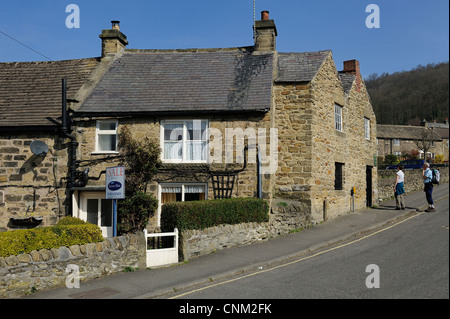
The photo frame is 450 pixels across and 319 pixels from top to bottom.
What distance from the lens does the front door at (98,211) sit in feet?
51.0

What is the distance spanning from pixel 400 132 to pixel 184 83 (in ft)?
181

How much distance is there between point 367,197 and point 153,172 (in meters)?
11.6

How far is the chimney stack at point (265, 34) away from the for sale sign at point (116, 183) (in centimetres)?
976

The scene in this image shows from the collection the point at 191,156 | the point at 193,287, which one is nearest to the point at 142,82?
the point at 191,156

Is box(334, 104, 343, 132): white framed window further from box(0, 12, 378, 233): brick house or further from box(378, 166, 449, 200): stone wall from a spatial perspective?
box(378, 166, 449, 200): stone wall

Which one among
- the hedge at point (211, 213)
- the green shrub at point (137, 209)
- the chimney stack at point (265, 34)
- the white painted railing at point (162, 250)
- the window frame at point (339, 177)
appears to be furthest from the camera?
the window frame at point (339, 177)

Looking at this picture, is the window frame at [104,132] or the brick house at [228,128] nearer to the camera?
the brick house at [228,128]

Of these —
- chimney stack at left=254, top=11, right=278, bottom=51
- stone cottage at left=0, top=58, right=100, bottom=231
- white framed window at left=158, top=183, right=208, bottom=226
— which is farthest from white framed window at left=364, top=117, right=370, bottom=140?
stone cottage at left=0, top=58, right=100, bottom=231

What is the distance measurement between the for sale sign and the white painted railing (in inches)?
46.1

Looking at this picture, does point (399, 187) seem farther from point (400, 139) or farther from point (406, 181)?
point (400, 139)

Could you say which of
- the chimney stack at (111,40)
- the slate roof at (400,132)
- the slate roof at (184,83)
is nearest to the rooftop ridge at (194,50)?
the slate roof at (184,83)

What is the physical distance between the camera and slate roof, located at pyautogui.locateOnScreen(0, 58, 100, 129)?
15.6 m

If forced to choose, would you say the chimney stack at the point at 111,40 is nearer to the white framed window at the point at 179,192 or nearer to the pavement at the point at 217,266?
the white framed window at the point at 179,192

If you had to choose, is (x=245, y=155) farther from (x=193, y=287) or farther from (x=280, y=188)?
(x=193, y=287)
